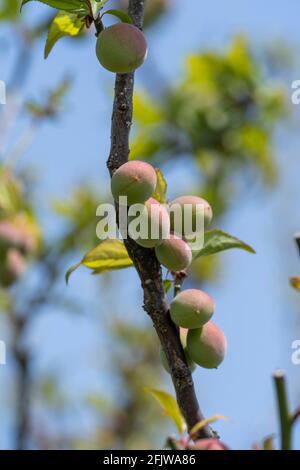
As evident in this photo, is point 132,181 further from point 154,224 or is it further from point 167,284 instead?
point 167,284

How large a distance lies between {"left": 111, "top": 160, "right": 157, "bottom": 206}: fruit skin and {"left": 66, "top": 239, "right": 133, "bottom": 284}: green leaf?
0.49ft

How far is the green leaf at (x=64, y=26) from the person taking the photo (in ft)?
3.74

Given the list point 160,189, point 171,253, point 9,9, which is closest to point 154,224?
point 171,253

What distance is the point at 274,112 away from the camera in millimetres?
3221

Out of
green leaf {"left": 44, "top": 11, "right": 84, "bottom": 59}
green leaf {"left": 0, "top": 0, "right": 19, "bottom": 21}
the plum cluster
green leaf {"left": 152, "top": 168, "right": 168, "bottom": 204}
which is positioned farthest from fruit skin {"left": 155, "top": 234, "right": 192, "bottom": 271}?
green leaf {"left": 0, "top": 0, "right": 19, "bottom": 21}

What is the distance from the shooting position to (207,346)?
0.98m

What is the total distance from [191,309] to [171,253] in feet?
0.24

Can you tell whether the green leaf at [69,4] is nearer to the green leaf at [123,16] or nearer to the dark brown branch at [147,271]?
the green leaf at [123,16]

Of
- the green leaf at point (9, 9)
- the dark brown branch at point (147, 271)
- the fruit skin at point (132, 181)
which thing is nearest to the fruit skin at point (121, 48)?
the dark brown branch at point (147, 271)

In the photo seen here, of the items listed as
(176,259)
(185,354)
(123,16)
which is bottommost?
(185,354)

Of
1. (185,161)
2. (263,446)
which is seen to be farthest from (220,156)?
(263,446)

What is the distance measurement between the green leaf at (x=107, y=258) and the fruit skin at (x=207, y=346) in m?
0.16

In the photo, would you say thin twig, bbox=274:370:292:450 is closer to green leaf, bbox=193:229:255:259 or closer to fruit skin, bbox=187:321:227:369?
fruit skin, bbox=187:321:227:369

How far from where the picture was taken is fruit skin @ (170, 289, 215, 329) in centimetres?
96
